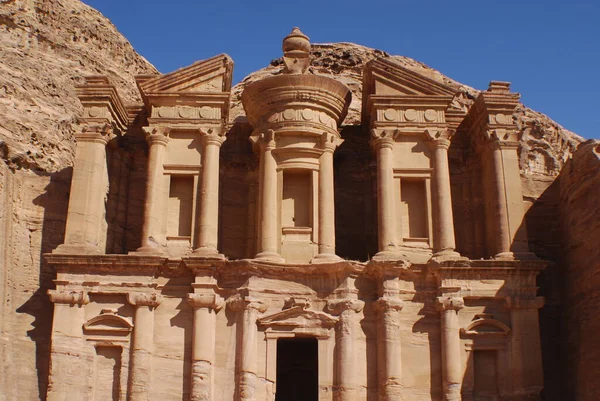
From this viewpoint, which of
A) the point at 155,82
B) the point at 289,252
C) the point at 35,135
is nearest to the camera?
the point at 289,252

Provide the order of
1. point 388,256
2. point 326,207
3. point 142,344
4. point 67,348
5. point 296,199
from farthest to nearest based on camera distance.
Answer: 1. point 296,199
2. point 326,207
3. point 388,256
4. point 142,344
5. point 67,348

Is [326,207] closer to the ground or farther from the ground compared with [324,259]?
farther from the ground

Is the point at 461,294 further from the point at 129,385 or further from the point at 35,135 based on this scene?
the point at 35,135

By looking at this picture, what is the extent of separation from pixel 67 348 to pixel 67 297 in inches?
47.0

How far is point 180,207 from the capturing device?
21.5m

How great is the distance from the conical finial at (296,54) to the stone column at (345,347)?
6658 mm

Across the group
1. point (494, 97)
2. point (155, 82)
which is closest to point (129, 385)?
point (155, 82)

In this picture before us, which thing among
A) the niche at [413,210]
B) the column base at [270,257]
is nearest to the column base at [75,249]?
the column base at [270,257]

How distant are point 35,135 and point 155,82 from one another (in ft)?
15.1

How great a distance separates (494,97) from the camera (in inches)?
861

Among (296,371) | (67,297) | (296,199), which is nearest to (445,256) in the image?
(296,199)

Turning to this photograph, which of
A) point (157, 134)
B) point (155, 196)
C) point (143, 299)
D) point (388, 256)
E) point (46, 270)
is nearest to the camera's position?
point (143, 299)

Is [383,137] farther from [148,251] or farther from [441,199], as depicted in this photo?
[148,251]

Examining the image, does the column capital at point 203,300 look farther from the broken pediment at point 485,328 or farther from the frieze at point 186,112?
the broken pediment at point 485,328
